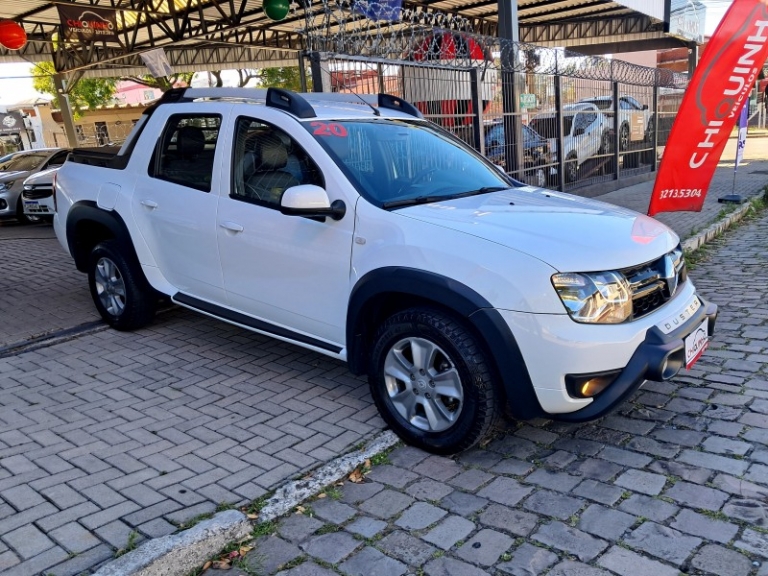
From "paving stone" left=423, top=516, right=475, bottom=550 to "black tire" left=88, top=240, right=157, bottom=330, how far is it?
3.39 m

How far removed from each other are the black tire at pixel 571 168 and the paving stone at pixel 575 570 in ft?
33.8

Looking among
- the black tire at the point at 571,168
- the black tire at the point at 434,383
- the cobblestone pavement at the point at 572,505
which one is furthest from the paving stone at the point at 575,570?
the black tire at the point at 571,168

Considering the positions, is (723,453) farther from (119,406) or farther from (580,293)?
(119,406)

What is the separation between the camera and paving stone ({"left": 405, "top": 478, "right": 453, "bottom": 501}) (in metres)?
3.19

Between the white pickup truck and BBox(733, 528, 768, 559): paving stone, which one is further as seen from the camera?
the white pickup truck

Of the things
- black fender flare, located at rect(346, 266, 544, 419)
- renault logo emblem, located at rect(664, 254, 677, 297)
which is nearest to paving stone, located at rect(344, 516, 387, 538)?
black fender flare, located at rect(346, 266, 544, 419)

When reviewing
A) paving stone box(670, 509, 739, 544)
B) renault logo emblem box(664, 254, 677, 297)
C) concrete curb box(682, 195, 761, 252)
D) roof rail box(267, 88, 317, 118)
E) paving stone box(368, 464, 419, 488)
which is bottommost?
concrete curb box(682, 195, 761, 252)

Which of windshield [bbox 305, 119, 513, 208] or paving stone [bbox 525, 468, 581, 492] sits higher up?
windshield [bbox 305, 119, 513, 208]

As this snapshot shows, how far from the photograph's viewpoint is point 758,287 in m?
6.30

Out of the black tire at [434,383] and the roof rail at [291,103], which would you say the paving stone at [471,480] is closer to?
the black tire at [434,383]

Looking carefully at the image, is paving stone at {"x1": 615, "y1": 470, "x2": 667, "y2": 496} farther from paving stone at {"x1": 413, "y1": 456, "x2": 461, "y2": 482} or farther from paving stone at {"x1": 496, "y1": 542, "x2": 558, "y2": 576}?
paving stone at {"x1": 413, "y1": 456, "x2": 461, "y2": 482}

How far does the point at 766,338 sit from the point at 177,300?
4.50 m

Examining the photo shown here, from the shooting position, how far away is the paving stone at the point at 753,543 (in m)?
2.62

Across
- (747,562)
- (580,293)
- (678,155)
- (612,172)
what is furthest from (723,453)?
(612,172)
